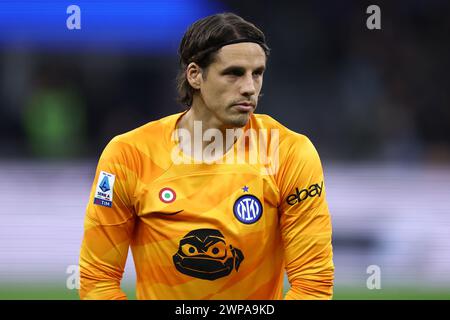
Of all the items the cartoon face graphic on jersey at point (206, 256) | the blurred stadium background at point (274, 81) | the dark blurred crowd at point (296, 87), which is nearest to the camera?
the cartoon face graphic on jersey at point (206, 256)

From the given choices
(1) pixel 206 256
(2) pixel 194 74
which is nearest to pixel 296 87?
(2) pixel 194 74

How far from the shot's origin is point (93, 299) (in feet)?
13.5

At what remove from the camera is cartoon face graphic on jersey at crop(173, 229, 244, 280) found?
4.09 metres

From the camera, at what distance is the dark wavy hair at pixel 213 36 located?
4.14 metres

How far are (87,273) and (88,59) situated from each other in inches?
308

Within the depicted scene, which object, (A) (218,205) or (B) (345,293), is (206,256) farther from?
(B) (345,293)

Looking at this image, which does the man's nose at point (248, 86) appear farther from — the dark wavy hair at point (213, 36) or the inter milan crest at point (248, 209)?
the inter milan crest at point (248, 209)

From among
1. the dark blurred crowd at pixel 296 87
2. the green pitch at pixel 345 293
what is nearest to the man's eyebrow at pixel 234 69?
the green pitch at pixel 345 293

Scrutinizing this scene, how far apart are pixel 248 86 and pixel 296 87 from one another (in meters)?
7.52

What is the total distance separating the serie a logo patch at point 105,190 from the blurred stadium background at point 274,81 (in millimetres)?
5898

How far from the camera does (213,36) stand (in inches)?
164

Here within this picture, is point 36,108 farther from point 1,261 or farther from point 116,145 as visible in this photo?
point 116,145

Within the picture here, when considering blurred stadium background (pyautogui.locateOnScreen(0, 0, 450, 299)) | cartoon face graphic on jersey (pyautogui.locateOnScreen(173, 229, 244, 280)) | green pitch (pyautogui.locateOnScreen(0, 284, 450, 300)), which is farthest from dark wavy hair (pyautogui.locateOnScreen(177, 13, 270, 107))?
blurred stadium background (pyautogui.locateOnScreen(0, 0, 450, 299))

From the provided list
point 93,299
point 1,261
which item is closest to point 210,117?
point 93,299
